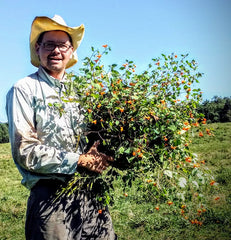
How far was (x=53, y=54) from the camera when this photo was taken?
2.72 metres

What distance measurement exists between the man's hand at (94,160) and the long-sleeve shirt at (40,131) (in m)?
0.07

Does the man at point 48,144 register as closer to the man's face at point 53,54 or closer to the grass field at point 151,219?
the man's face at point 53,54

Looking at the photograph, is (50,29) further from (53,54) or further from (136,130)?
(136,130)

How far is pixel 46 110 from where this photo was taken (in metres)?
2.50

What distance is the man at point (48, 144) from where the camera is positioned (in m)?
2.36

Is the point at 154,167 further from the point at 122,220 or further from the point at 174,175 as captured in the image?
the point at 122,220

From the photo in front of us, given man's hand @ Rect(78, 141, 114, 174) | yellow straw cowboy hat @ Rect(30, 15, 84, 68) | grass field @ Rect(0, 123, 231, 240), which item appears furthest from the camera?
grass field @ Rect(0, 123, 231, 240)

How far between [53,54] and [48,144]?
901mm

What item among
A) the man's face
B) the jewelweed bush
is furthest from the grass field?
the man's face

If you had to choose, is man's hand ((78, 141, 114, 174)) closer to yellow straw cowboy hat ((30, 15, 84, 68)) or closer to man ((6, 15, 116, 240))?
man ((6, 15, 116, 240))

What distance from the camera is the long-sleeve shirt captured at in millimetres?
2330

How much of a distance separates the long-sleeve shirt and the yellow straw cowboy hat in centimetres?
47

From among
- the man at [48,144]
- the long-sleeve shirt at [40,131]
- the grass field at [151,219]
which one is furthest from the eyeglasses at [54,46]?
the grass field at [151,219]

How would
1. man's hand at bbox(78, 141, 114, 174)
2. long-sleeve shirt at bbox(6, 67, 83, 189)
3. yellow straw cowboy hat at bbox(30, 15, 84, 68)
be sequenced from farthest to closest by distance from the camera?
yellow straw cowboy hat at bbox(30, 15, 84, 68), man's hand at bbox(78, 141, 114, 174), long-sleeve shirt at bbox(6, 67, 83, 189)
